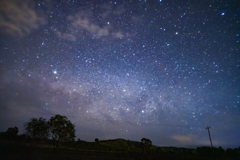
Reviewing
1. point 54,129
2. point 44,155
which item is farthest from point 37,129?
point 44,155

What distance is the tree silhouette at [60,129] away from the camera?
3891 centimetres

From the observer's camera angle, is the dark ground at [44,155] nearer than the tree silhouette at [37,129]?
Yes

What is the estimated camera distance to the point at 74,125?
42.2 m

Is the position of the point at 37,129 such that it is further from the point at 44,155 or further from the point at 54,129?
the point at 44,155

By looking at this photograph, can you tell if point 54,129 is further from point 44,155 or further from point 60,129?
point 44,155

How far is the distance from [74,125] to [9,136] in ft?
106

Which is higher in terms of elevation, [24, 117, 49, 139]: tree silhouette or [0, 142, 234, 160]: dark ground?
[24, 117, 49, 139]: tree silhouette

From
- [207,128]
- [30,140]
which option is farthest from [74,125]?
[207,128]

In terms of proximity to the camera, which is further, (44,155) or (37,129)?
(37,129)

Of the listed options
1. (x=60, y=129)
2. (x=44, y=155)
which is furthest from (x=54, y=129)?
(x=44, y=155)

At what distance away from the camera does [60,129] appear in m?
38.9

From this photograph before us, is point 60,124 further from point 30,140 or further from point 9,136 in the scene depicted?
point 9,136

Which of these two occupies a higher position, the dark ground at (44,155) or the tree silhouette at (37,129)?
the tree silhouette at (37,129)

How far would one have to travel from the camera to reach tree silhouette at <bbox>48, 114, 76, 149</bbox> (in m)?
38.9
